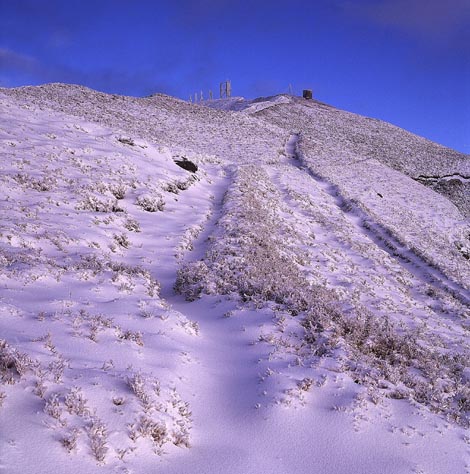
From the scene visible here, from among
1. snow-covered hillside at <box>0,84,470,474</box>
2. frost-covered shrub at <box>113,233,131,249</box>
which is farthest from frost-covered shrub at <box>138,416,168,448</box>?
frost-covered shrub at <box>113,233,131,249</box>

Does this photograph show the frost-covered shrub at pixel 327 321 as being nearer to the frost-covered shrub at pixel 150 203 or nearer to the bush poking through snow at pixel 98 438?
the frost-covered shrub at pixel 150 203

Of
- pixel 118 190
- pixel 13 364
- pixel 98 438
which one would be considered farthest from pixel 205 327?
pixel 118 190

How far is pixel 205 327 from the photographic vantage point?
384 inches

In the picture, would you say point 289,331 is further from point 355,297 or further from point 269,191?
point 269,191

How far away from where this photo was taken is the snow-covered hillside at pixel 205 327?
5547mm

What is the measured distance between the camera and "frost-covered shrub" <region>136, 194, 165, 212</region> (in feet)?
63.0

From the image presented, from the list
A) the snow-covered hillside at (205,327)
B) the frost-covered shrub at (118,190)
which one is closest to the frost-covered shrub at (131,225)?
the snow-covered hillside at (205,327)

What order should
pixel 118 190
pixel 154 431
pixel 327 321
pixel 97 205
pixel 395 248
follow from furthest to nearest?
pixel 395 248 → pixel 118 190 → pixel 97 205 → pixel 327 321 → pixel 154 431

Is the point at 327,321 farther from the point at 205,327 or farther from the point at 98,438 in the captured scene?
the point at 98,438

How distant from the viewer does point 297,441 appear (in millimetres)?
6043

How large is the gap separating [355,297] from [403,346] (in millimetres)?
4208

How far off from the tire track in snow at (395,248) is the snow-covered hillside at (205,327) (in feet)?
0.65

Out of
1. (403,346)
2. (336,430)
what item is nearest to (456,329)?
(403,346)

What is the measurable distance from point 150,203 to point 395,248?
14.4 m
